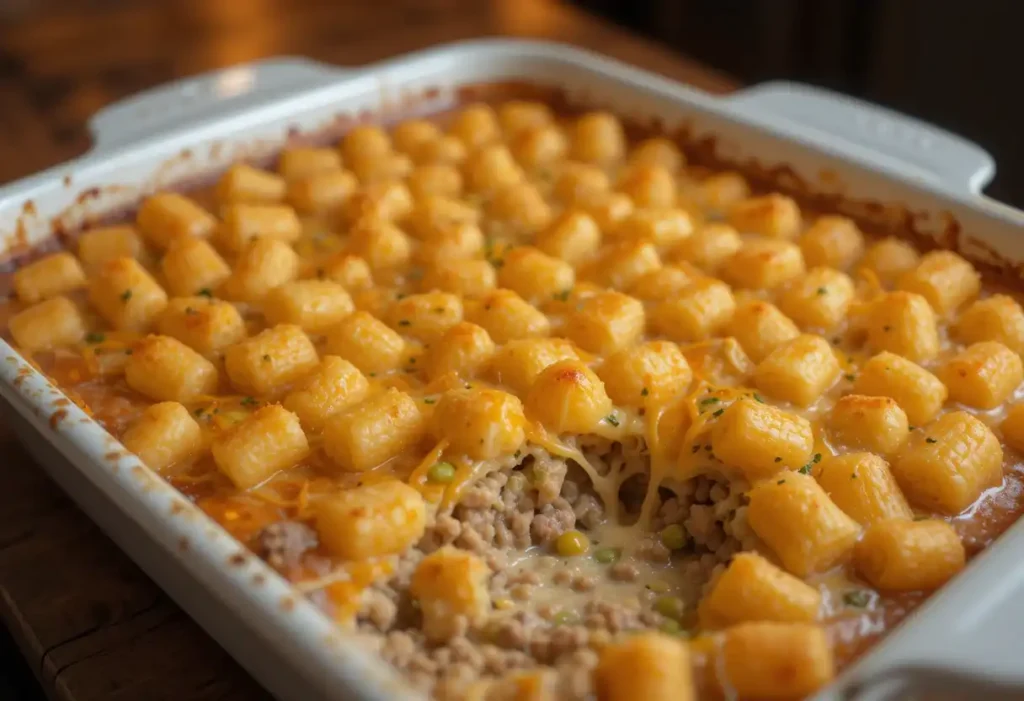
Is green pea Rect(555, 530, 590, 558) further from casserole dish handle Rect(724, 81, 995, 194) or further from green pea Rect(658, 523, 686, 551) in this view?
casserole dish handle Rect(724, 81, 995, 194)

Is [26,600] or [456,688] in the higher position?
[456,688]

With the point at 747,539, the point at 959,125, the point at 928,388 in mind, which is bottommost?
the point at 959,125

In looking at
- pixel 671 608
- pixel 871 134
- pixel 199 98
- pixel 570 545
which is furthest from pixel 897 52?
pixel 671 608

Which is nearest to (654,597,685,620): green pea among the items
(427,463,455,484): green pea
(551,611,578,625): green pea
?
(551,611,578,625): green pea

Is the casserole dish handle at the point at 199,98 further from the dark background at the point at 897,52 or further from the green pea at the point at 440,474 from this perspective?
the dark background at the point at 897,52

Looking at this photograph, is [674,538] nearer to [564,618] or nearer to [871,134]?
[564,618]

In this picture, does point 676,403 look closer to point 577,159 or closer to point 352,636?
point 352,636

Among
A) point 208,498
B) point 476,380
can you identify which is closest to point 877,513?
point 476,380

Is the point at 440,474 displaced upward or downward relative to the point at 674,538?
upward
